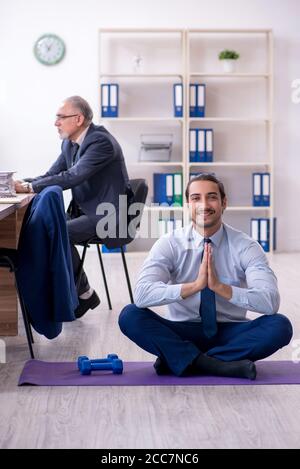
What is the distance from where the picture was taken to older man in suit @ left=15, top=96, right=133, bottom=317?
452 centimetres

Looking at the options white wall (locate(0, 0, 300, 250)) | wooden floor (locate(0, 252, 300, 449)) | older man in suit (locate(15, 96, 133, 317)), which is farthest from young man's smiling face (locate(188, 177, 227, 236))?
white wall (locate(0, 0, 300, 250))

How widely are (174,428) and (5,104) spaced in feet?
17.7

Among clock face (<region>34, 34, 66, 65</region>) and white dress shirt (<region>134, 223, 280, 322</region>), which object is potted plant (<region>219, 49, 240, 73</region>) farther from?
white dress shirt (<region>134, 223, 280, 322</region>)

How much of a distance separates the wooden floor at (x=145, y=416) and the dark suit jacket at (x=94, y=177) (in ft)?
4.29

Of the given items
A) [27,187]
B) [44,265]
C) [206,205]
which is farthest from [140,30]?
[206,205]

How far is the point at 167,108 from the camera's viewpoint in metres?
7.61

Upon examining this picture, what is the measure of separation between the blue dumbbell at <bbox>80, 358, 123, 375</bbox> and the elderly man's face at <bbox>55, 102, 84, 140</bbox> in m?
1.88

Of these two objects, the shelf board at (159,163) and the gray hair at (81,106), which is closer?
the gray hair at (81,106)

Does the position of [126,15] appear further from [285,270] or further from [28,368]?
[28,368]

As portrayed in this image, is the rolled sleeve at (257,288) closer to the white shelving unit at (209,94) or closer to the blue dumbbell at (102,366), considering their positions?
the blue dumbbell at (102,366)

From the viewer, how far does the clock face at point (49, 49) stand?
24.4ft

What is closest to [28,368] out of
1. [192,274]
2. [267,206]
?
Answer: [192,274]

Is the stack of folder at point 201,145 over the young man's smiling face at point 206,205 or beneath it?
over

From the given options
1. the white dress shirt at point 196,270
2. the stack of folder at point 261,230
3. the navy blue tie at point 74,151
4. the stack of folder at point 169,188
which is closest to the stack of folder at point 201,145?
the stack of folder at point 169,188
